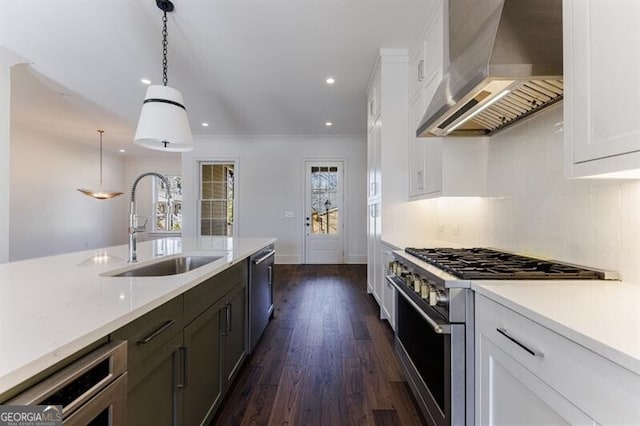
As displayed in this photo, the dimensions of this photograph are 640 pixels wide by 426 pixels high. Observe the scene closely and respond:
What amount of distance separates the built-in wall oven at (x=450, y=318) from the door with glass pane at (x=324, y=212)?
197 inches

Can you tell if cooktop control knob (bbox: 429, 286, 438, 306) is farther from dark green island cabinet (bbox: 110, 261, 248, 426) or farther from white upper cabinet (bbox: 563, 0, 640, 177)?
dark green island cabinet (bbox: 110, 261, 248, 426)

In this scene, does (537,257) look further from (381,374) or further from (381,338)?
(381,338)

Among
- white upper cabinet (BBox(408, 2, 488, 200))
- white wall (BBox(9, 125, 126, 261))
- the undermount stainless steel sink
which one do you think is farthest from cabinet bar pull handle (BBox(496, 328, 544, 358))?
white wall (BBox(9, 125, 126, 261))

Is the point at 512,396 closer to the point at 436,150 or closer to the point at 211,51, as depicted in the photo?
the point at 436,150

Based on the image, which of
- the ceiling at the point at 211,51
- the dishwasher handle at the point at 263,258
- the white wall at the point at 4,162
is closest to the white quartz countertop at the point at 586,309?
the dishwasher handle at the point at 263,258

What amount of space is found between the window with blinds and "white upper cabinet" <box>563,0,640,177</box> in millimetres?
6503

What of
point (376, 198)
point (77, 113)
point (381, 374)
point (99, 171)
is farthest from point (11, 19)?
point (99, 171)

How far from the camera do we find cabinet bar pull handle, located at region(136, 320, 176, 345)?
3.02 feet

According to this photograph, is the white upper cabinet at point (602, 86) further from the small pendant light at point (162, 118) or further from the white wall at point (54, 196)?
the white wall at point (54, 196)

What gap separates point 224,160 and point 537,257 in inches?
248

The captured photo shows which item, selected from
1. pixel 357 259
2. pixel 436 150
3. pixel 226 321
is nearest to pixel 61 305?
pixel 226 321

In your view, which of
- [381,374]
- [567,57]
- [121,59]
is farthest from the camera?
[121,59]

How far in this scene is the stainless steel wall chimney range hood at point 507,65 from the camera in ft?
3.92

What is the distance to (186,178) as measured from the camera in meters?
6.74
